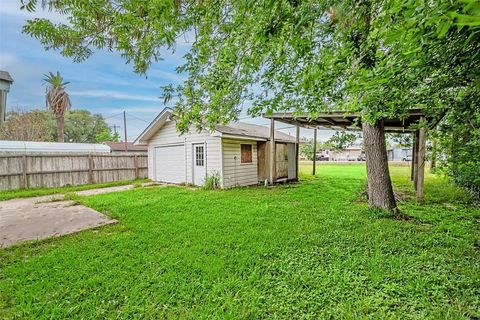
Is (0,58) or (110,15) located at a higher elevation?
(0,58)

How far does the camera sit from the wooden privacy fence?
9305 mm

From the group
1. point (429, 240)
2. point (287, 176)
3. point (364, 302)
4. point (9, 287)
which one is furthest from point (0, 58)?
point (287, 176)

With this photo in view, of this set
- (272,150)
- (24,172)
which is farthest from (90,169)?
(272,150)

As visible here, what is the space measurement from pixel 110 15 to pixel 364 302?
3722 millimetres

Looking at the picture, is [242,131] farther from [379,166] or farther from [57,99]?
[57,99]

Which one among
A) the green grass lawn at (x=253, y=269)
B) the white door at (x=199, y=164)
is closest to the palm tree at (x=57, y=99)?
the white door at (x=199, y=164)

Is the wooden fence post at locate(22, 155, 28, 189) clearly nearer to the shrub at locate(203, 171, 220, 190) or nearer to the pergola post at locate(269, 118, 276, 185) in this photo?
the shrub at locate(203, 171, 220, 190)

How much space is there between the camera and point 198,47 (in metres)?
2.58

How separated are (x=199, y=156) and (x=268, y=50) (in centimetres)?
807

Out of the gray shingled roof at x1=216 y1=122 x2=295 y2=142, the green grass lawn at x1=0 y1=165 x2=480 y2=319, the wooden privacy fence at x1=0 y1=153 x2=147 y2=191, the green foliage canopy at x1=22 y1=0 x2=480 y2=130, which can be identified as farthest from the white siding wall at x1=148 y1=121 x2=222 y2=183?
the green foliage canopy at x1=22 y1=0 x2=480 y2=130

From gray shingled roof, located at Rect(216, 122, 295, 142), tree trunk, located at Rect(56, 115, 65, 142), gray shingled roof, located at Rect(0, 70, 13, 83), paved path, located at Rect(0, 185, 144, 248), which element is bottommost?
paved path, located at Rect(0, 185, 144, 248)

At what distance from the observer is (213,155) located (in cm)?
952

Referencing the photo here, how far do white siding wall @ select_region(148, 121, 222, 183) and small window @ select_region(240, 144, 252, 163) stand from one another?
1.42m

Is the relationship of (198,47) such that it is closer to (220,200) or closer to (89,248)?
(89,248)
